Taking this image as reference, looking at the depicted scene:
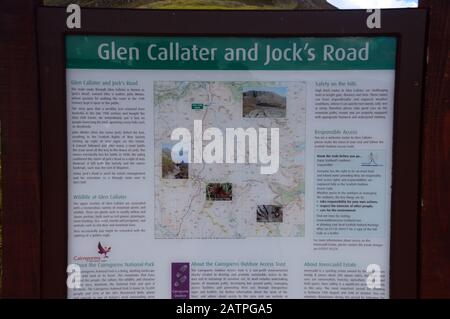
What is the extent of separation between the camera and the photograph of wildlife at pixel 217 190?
7.04 feet

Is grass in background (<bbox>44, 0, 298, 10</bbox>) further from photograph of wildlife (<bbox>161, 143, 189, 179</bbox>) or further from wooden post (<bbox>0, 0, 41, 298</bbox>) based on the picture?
photograph of wildlife (<bbox>161, 143, 189, 179</bbox>)

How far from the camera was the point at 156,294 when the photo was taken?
2199 millimetres

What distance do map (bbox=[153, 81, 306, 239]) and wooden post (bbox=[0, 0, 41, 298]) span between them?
23.8 inches

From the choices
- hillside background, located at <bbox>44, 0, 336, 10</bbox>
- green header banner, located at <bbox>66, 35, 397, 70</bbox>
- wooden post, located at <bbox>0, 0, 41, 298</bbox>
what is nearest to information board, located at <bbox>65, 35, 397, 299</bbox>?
green header banner, located at <bbox>66, 35, 397, 70</bbox>

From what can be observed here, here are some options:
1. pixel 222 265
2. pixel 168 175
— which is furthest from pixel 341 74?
pixel 222 265

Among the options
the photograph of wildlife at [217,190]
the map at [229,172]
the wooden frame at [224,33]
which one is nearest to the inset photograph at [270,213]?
the map at [229,172]

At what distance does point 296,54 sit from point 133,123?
89cm

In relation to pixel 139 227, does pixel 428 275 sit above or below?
below

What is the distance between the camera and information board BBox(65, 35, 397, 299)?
2.09m

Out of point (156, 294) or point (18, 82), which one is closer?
point (18, 82)

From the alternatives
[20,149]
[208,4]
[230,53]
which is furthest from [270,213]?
[208,4]

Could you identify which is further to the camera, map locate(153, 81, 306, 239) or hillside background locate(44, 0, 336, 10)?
hillside background locate(44, 0, 336, 10)

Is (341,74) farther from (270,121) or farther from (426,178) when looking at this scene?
(426,178)

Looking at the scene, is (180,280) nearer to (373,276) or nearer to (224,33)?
(373,276)
